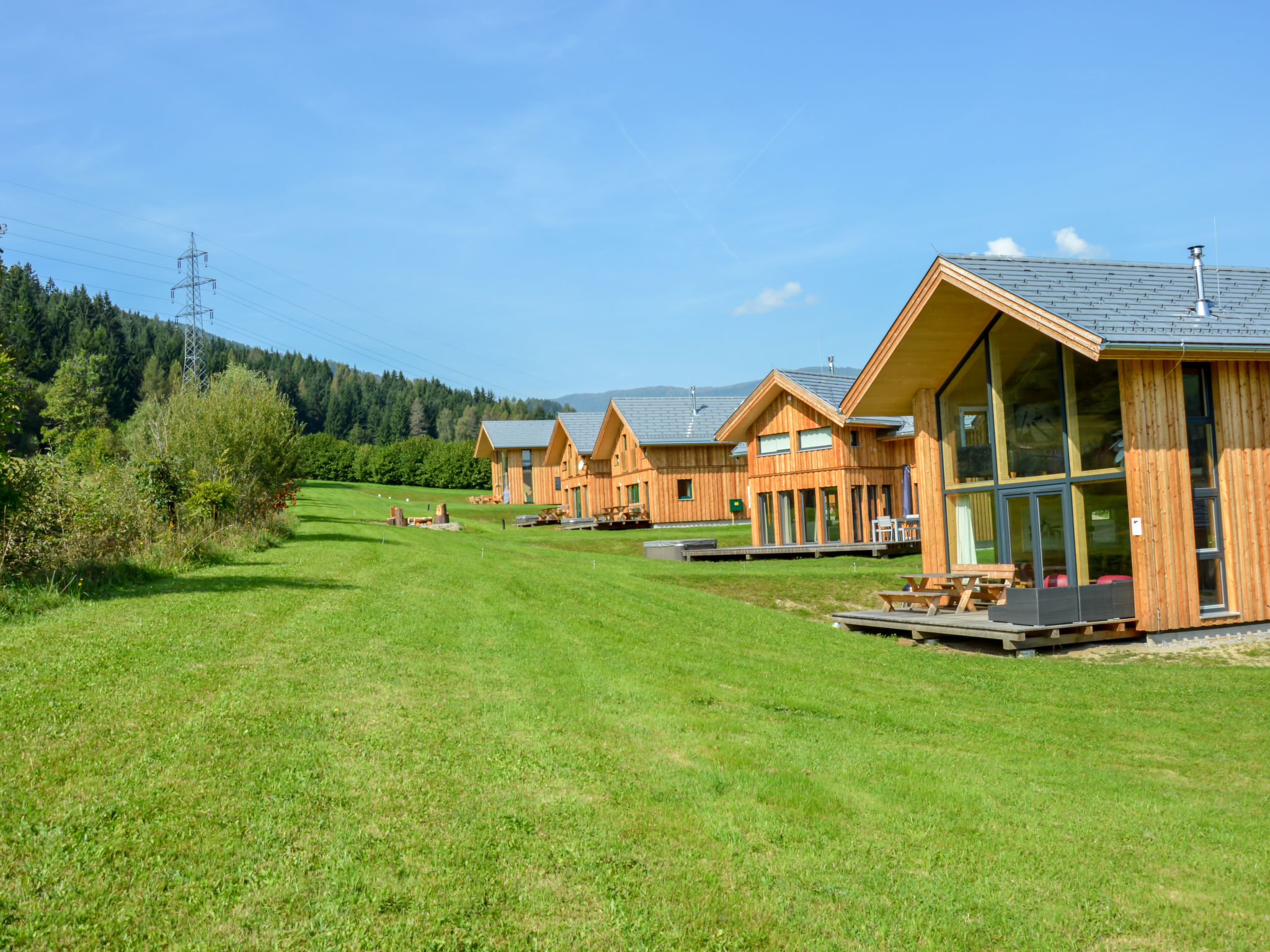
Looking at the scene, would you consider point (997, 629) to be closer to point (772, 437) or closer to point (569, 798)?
point (569, 798)

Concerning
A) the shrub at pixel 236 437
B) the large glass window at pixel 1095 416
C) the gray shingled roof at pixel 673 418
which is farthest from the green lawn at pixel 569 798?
the gray shingled roof at pixel 673 418

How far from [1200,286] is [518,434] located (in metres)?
52.5

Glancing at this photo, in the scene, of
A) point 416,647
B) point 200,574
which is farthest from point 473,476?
point 416,647

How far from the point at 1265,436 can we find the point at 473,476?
71.2 m

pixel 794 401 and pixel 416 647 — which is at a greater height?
pixel 794 401

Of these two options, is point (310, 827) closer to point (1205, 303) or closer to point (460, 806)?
point (460, 806)

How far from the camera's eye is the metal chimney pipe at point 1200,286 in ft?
49.5

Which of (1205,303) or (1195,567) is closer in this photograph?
(1195,567)

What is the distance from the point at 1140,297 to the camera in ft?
50.7

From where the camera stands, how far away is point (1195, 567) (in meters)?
14.1

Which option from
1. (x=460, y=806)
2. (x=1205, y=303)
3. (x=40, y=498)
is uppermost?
(x=1205, y=303)

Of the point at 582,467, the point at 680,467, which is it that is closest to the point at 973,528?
the point at 680,467

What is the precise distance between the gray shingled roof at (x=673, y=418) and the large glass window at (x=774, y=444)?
982cm

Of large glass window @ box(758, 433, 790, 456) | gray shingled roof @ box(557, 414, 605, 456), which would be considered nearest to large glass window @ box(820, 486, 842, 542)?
large glass window @ box(758, 433, 790, 456)
